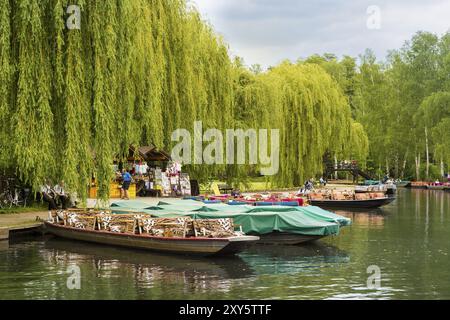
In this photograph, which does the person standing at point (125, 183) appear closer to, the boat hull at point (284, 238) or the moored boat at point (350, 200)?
the boat hull at point (284, 238)

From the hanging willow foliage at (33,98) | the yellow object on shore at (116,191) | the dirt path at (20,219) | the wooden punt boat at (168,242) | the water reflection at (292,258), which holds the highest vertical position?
the hanging willow foliage at (33,98)

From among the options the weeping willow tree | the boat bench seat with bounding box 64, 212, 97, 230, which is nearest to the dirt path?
the boat bench seat with bounding box 64, 212, 97, 230

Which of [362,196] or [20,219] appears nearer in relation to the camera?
[20,219]

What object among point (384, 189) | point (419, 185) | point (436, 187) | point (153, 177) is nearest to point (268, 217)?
point (153, 177)

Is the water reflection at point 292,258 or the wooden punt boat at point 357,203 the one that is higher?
the wooden punt boat at point 357,203

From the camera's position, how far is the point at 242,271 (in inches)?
582

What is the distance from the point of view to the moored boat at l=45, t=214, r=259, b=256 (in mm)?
15977

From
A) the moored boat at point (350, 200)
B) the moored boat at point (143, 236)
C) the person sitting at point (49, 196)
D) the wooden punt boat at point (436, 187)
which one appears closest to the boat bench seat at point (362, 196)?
the moored boat at point (350, 200)

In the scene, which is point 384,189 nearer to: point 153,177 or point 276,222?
point 153,177

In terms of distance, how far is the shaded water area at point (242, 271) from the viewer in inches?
486

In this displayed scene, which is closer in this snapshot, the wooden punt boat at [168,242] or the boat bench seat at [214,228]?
the wooden punt boat at [168,242]

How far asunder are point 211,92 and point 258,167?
7564mm

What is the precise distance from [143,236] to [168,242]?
94 centimetres
